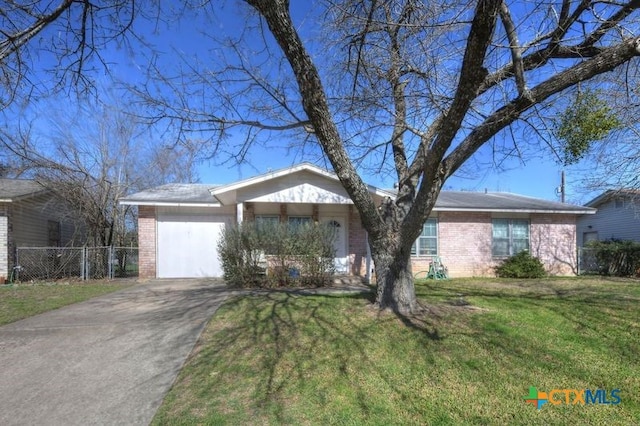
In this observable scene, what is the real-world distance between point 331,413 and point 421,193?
133 inches

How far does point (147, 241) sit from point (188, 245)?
1.39 metres

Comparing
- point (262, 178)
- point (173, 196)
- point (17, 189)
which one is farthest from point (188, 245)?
point (17, 189)

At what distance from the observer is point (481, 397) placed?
4.38 meters

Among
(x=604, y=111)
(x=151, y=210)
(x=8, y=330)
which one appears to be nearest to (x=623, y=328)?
(x=604, y=111)

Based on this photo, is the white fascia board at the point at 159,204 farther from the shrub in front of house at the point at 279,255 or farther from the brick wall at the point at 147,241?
the shrub in front of house at the point at 279,255

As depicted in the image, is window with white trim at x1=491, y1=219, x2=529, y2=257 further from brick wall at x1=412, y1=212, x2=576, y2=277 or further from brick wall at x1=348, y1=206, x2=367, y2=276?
brick wall at x1=348, y1=206, x2=367, y2=276

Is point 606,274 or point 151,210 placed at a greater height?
point 151,210

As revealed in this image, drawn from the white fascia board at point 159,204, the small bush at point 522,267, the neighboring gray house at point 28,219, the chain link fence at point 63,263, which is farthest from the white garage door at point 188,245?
the small bush at point 522,267

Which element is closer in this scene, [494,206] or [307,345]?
[307,345]

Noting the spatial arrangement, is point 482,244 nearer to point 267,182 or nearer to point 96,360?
point 267,182

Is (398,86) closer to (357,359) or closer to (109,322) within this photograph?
(357,359)

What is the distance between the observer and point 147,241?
14461mm

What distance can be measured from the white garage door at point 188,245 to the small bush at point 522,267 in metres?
10.3

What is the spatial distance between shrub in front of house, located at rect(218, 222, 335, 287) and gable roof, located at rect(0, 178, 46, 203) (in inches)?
350
